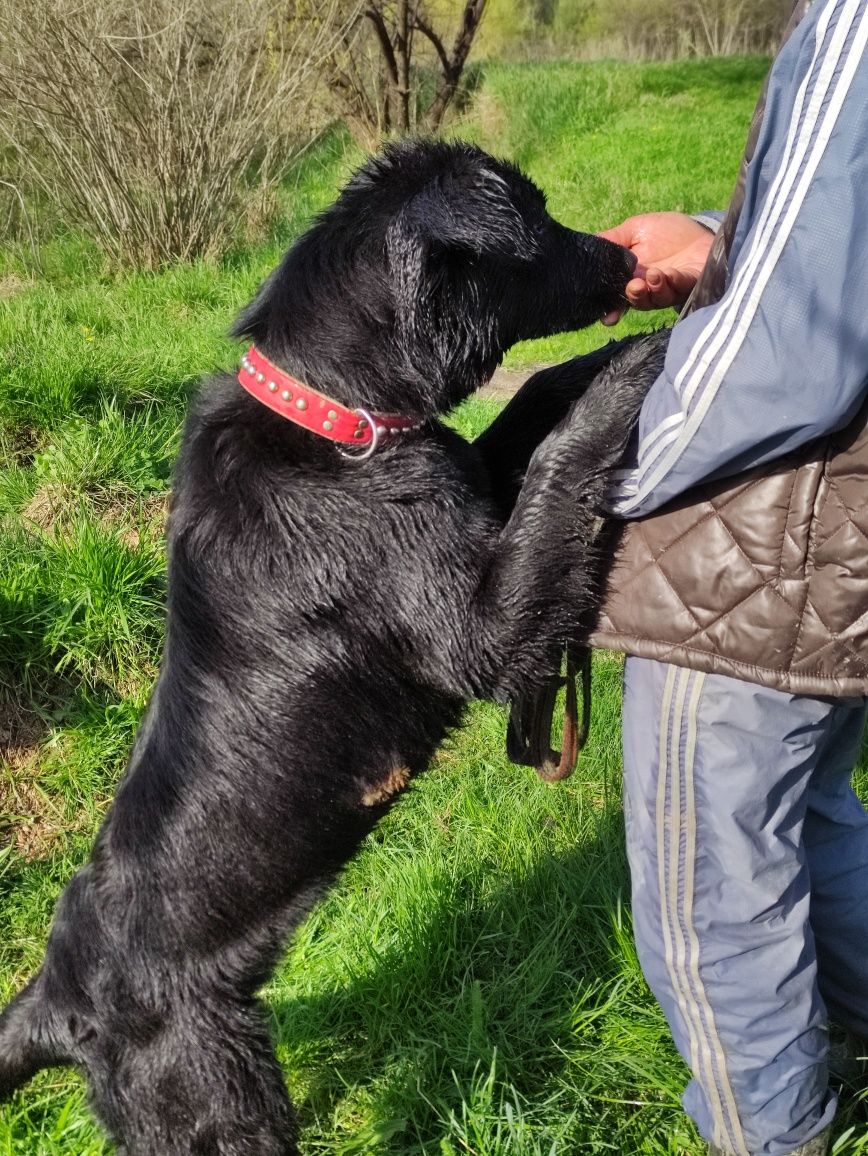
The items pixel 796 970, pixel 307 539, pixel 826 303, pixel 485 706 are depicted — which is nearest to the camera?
pixel 826 303

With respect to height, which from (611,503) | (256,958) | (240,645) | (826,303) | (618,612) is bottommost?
(256,958)

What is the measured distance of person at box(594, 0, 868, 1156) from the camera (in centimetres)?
129

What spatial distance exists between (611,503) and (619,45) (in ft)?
65.2

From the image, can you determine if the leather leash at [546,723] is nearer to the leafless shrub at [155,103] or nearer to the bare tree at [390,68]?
the leafless shrub at [155,103]

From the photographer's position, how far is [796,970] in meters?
1.65

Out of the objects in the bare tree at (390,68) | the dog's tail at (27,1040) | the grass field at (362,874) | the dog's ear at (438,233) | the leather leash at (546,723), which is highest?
the dog's ear at (438,233)

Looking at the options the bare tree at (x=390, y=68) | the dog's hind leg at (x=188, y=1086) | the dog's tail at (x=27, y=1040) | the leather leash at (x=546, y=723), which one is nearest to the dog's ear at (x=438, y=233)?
the leather leash at (x=546, y=723)

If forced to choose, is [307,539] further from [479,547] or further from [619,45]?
[619,45]

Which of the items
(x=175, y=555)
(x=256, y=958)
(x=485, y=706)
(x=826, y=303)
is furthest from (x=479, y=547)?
(x=485, y=706)

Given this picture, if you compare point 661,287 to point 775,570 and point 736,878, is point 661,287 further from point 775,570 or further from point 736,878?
point 736,878

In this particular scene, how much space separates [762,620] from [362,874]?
1.80m

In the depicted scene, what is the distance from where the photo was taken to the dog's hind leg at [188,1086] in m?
1.91

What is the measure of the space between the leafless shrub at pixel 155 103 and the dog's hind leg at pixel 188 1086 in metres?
5.86

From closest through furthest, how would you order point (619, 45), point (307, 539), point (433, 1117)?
1. point (307, 539)
2. point (433, 1117)
3. point (619, 45)
